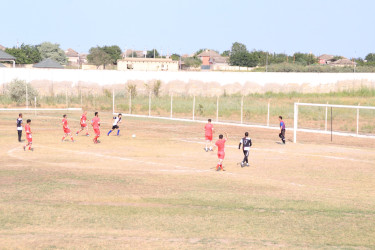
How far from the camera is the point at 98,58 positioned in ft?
498

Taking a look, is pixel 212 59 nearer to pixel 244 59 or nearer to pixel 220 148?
pixel 244 59

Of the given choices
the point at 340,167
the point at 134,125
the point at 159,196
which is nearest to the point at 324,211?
the point at 159,196

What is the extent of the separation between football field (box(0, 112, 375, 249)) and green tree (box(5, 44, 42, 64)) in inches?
4126

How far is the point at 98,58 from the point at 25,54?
22088 mm

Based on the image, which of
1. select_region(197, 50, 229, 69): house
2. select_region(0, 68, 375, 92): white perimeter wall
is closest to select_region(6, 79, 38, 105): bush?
select_region(0, 68, 375, 92): white perimeter wall

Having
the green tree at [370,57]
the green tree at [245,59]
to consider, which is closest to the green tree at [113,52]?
the green tree at [245,59]

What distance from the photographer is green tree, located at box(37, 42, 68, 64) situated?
156125 mm

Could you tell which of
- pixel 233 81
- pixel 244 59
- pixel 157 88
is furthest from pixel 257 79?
pixel 244 59

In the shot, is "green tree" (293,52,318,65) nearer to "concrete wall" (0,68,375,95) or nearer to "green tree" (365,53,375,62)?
"green tree" (365,53,375,62)

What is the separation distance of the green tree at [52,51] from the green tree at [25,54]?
13.4 m

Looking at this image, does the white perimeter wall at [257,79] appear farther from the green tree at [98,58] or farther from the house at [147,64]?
the green tree at [98,58]

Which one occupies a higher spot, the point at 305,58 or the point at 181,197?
the point at 305,58

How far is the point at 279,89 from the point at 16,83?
33.2 metres

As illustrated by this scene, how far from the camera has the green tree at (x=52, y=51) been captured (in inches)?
6147
